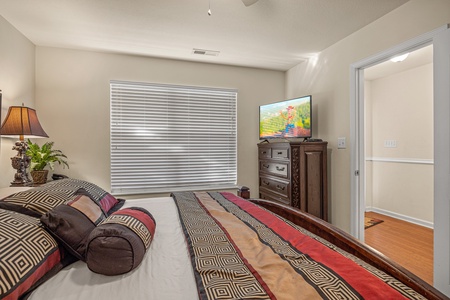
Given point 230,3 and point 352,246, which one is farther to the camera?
point 230,3

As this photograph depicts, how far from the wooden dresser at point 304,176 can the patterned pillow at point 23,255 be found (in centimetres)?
243

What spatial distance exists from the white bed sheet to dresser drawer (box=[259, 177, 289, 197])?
6.71ft

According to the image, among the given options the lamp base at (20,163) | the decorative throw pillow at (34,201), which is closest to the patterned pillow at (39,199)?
the decorative throw pillow at (34,201)

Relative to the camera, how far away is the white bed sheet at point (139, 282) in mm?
829

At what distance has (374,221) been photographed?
382 centimetres

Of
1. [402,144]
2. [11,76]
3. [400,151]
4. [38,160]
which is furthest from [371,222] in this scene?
[11,76]

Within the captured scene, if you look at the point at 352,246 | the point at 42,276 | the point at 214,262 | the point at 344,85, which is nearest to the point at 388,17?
the point at 344,85

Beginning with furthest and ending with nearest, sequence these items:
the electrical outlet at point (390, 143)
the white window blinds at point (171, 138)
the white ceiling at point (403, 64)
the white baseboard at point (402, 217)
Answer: the electrical outlet at point (390, 143) → the white baseboard at point (402, 217) → the white window blinds at point (171, 138) → the white ceiling at point (403, 64)

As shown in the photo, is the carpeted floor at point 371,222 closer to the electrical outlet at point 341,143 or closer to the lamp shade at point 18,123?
the electrical outlet at point 341,143

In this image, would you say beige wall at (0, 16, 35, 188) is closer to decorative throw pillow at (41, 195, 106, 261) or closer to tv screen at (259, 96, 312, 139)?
decorative throw pillow at (41, 195, 106, 261)

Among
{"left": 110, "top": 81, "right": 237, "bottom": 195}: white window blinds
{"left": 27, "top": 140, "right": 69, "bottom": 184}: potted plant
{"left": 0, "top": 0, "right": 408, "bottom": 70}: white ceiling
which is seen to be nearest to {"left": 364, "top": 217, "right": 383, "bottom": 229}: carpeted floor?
{"left": 110, "top": 81, "right": 237, "bottom": 195}: white window blinds

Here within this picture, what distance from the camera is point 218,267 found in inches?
37.6

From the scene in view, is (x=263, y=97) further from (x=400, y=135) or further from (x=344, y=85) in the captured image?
(x=400, y=135)

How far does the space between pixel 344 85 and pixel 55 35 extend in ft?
11.2
